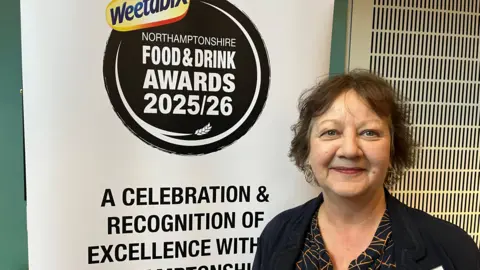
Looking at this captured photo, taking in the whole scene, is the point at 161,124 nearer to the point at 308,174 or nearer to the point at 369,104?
the point at 308,174

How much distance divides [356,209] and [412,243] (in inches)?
6.4

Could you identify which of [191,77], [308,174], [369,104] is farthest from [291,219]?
[191,77]

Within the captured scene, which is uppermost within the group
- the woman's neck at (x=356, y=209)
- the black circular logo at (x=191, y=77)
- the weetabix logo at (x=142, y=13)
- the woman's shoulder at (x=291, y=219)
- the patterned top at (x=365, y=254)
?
the weetabix logo at (x=142, y=13)

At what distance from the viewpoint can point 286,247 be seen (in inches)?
47.6

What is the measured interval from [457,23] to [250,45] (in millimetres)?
726

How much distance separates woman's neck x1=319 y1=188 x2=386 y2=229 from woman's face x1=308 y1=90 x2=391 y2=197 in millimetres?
50

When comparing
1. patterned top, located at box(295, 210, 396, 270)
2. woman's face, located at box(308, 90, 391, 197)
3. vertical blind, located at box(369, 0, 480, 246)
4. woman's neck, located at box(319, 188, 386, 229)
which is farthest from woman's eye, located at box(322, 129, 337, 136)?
vertical blind, located at box(369, 0, 480, 246)

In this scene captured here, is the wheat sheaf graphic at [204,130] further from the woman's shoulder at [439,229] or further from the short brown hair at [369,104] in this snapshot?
the woman's shoulder at [439,229]

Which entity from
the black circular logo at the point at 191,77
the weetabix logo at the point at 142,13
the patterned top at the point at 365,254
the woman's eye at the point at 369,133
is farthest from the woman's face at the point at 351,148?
the weetabix logo at the point at 142,13

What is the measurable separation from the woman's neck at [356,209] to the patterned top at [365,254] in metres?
0.03

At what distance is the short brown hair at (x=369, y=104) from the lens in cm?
115

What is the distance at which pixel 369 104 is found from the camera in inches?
44.4

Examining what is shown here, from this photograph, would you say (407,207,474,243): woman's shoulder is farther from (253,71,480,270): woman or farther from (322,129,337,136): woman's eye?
(322,129,337,136): woman's eye

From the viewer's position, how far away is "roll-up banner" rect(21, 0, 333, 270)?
1168mm
